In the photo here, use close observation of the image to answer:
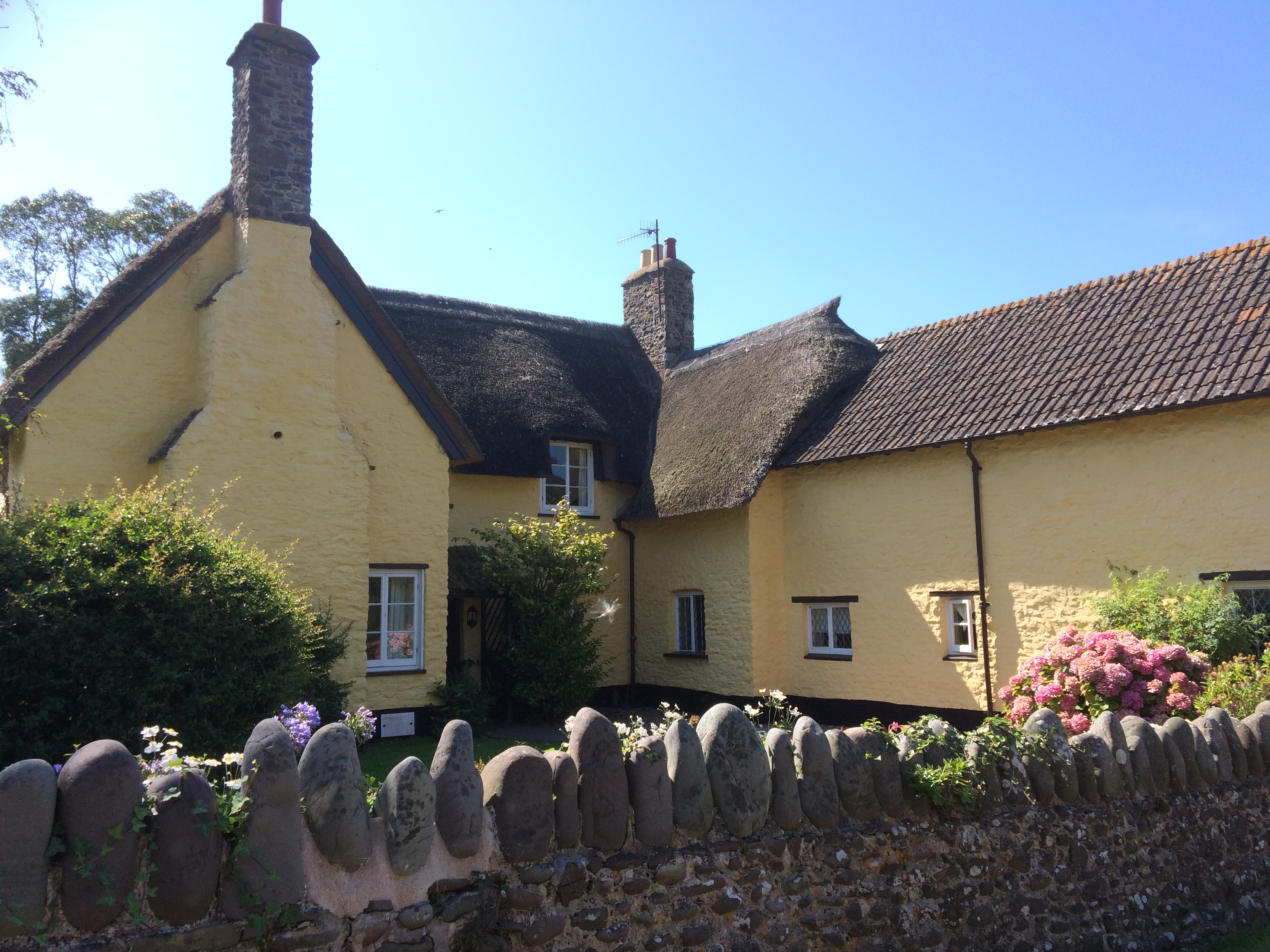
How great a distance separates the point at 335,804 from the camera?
3.67 meters

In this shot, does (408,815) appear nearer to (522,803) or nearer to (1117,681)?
(522,803)

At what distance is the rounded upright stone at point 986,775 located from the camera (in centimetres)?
538

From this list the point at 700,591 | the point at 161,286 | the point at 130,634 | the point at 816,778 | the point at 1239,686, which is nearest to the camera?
the point at 816,778

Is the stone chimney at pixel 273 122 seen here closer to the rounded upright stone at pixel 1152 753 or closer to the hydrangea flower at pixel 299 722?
the hydrangea flower at pixel 299 722

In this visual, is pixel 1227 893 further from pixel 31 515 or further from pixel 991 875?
Result: pixel 31 515

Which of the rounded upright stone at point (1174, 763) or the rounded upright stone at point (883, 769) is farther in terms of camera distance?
the rounded upright stone at point (1174, 763)

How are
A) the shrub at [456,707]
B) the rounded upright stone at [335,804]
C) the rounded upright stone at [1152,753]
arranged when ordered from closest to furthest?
1. the rounded upright stone at [335,804]
2. the rounded upright stone at [1152,753]
3. the shrub at [456,707]

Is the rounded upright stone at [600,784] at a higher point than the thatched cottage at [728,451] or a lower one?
lower

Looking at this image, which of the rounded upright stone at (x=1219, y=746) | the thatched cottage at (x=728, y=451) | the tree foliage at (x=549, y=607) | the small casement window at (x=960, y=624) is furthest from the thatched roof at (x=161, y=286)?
the rounded upright stone at (x=1219, y=746)

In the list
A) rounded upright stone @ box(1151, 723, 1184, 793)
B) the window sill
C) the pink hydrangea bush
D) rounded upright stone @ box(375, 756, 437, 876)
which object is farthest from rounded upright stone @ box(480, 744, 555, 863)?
the window sill

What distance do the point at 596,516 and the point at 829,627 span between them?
482 cm

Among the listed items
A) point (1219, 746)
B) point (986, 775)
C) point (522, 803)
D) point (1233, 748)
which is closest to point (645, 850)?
point (522, 803)

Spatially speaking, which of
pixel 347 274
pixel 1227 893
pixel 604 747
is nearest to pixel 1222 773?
pixel 1227 893

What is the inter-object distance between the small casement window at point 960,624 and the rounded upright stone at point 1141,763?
22.2 feet
